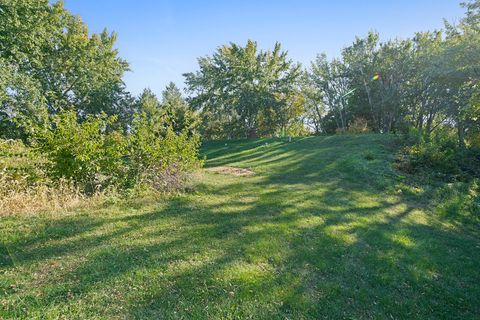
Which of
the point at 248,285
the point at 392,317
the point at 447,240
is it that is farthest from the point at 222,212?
the point at 447,240

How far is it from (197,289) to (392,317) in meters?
1.95

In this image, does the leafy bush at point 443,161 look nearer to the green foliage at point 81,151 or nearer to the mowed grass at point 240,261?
the mowed grass at point 240,261

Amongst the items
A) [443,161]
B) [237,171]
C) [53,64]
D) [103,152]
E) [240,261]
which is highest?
[53,64]

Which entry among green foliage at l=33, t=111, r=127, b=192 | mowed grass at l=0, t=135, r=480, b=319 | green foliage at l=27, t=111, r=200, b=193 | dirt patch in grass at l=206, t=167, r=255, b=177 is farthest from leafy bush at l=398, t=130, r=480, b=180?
green foliage at l=33, t=111, r=127, b=192

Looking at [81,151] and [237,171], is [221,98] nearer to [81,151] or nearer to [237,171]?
[237,171]

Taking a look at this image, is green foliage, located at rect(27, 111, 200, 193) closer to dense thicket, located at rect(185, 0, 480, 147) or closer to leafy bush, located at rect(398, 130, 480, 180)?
leafy bush, located at rect(398, 130, 480, 180)

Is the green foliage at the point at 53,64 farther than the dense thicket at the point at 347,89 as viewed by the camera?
No

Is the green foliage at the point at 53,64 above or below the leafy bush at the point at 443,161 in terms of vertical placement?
above

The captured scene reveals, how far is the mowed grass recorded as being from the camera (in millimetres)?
2424

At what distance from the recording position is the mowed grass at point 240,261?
2.42 metres

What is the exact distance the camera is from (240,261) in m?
3.20

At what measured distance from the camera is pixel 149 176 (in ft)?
19.1

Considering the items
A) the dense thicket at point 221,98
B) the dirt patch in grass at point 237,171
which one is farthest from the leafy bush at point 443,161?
the dirt patch in grass at point 237,171

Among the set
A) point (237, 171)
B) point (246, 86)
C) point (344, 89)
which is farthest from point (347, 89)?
point (237, 171)
